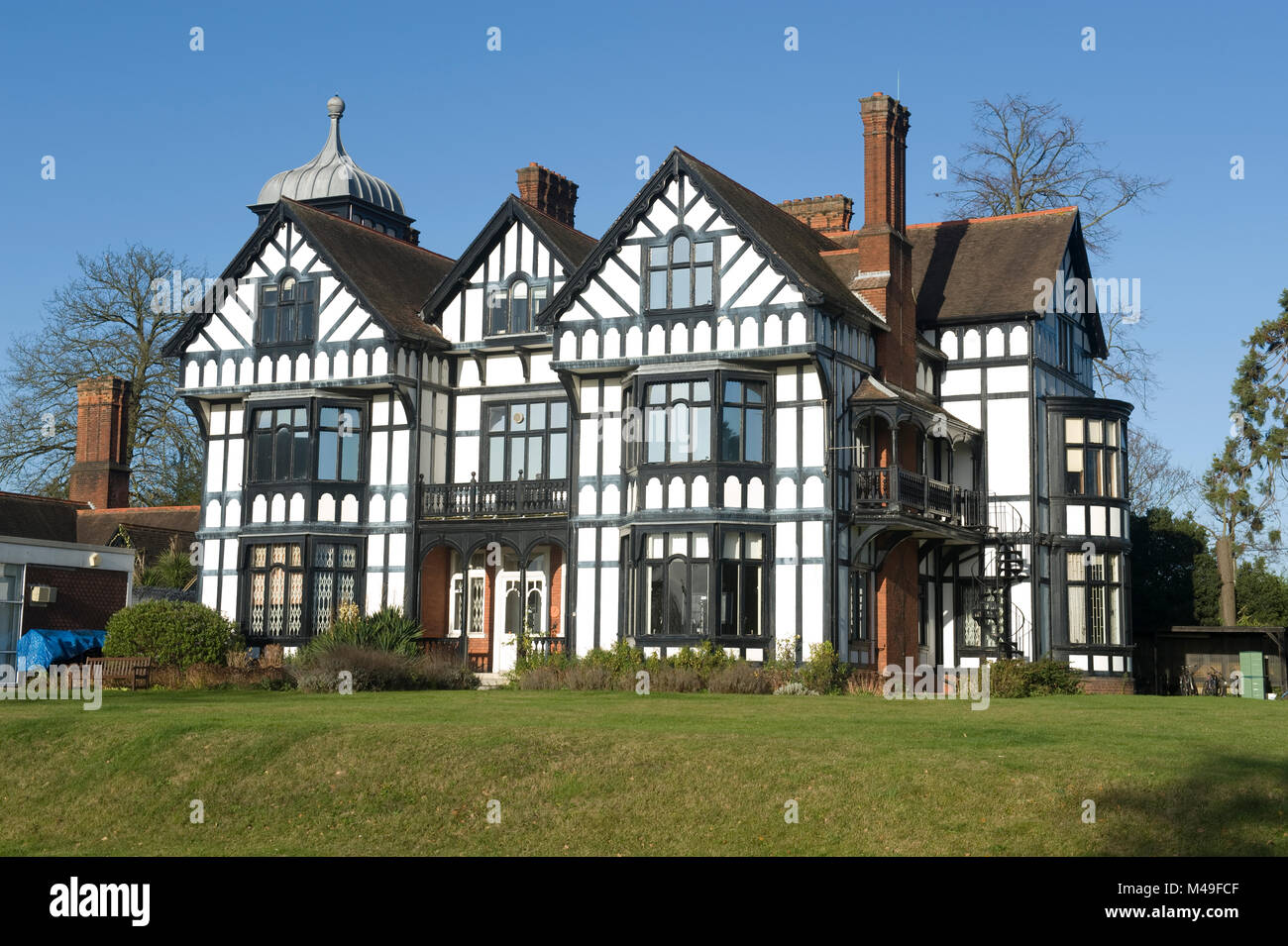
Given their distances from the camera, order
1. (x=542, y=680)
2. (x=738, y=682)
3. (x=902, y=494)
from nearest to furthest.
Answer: (x=738, y=682)
(x=542, y=680)
(x=902, y=494)

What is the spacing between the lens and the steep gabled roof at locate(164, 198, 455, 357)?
34688mm

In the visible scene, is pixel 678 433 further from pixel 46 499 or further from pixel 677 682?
pixel 46 499

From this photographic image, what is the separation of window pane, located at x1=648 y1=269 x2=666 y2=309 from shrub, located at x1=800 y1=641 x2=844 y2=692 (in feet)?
25.8

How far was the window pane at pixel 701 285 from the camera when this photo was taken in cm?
3141

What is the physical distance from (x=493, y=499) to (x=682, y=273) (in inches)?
271

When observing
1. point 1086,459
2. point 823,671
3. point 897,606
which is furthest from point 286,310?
point 1086,459

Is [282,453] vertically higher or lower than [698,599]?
higher

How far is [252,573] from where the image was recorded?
3509cm

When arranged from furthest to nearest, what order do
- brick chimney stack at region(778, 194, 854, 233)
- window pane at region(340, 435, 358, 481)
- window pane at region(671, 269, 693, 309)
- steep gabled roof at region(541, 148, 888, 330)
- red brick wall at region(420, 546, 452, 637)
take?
brick chimney stack at region(778, 194, 854, 233) < window pane at region(340, 435, 358, 481) < red brick wall at region(420, 546, 452, 637) < window pane at region(671, 269, 693, 309) < steep gabled roof at region(541, 148, 888, 330)

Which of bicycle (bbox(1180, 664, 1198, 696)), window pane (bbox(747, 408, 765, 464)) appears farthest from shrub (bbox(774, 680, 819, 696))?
bicycle (bbox(1180, 664, 1198, 696))

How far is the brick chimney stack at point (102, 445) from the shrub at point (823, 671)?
2498 cm

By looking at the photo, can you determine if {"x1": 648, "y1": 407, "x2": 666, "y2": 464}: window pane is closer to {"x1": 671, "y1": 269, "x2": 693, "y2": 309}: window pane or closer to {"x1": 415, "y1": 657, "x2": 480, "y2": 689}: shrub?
{"x1": 671, "y1": 269, "x2": 693, "y2": 309}: window pane

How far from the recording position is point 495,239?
35375 millimetres
